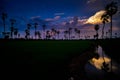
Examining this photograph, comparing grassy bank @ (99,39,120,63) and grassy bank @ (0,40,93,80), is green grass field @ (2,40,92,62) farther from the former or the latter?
grassy bank @ (99,39,120,63)

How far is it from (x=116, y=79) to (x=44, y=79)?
→ 7.24 meters

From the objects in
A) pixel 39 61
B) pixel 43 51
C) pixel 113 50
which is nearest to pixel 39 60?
pixel 39 61

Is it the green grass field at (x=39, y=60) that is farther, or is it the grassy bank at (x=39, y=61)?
the grassy bank at (x=39, y=61)

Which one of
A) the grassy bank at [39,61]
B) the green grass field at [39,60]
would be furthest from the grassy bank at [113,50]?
the grassy bank at [39,61]

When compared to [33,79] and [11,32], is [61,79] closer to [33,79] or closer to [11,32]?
[33,79]

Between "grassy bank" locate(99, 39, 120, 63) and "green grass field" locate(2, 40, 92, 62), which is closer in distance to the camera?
"green grass field" locate(2, 40, 92, 62)

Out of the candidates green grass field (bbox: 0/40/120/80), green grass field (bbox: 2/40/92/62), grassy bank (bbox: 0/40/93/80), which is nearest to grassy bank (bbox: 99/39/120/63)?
green grass field (bbox: 0/40/120/80)

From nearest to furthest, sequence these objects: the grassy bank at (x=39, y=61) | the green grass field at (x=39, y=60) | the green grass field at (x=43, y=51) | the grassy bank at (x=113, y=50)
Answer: the green grass field at (x=39, y=60) → the grassy bank at (x=39, y=61) → the green grass field at (x=43, y=51) → the grassy bank at (x=113, y=50)

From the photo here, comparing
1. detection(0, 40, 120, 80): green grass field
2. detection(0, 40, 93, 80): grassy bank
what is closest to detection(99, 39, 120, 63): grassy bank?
detection(0, 40, 120, 80): green grass field

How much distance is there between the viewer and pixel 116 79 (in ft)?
56.9

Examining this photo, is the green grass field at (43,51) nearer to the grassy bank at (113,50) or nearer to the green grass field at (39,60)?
the green grass field at (39,60)

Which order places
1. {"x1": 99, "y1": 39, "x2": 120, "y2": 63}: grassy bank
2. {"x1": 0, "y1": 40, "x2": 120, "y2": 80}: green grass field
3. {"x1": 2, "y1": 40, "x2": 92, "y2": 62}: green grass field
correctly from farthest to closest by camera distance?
{"x1": 99, "y1": 39, "x2": 120, "y2": 63}: grassy bank < {"x1": 2, "y1": 40, "x2": 92, "y2": 62}: green grass field < {"x1": 0, "y1": 40, "x2": 120, "y2": 80}: green grass field

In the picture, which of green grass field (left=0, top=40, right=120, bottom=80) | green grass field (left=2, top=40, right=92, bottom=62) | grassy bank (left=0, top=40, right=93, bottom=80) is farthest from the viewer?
green grass field (left=2, top=40, right=92, bottom=62)

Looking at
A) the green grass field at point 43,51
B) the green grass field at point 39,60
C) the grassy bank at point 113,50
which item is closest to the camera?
the green grass field at point 39,60
